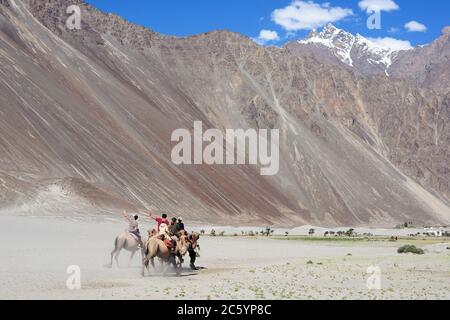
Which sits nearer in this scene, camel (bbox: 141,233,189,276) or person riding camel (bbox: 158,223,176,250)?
camel (bbox: 141,233,189,276)

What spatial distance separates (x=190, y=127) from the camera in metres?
127

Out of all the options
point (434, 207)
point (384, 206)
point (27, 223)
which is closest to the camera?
point (27, 223)

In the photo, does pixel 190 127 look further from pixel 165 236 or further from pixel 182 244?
pixel 165 236

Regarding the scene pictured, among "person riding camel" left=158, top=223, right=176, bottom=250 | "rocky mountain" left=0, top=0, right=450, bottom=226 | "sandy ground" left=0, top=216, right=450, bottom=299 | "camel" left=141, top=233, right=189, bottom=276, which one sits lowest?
"sandy ground" left=0, top=216, right=450, bottom=299

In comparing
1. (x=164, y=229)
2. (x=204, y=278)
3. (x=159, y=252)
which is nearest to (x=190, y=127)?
(x=164, y=229)

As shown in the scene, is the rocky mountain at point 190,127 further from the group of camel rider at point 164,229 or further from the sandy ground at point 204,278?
the group of camel rider at point 164,229

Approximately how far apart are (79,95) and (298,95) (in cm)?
7595

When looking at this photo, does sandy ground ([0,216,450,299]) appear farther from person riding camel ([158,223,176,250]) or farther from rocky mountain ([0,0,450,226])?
rocky mountain ([0,0,450,226])

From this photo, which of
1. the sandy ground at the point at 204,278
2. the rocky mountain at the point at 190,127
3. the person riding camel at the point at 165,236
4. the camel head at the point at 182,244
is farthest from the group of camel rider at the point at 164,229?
the rocky mountain at the point at 190,127

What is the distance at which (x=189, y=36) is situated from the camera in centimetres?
17000

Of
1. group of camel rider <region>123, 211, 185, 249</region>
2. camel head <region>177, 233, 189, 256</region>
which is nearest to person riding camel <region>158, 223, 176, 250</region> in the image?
group of camel rider <region>123, 211, 185, 249</region>

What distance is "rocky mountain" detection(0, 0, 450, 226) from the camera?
269 feet
